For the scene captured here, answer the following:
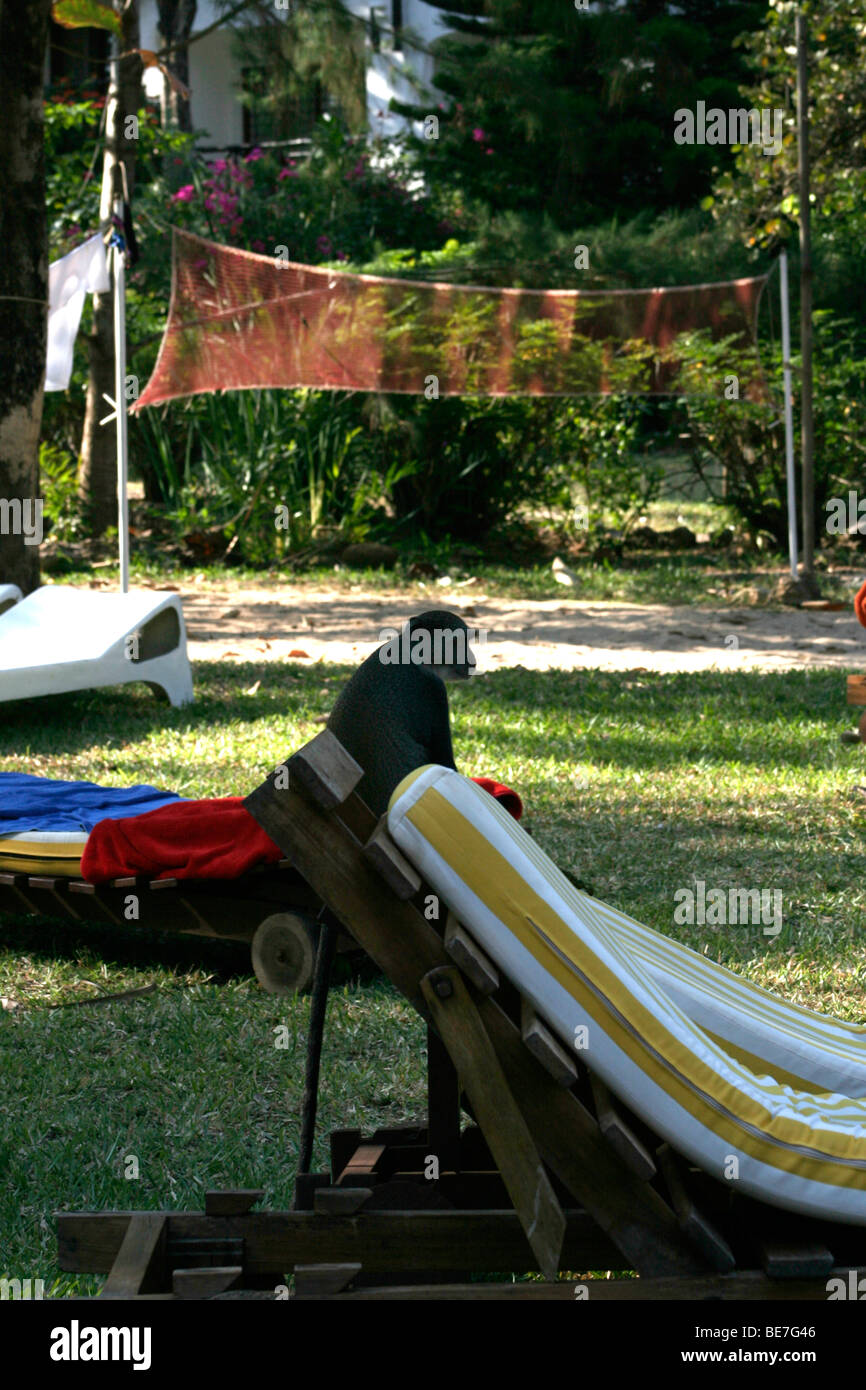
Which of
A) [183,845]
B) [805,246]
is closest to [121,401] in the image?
[805,246]

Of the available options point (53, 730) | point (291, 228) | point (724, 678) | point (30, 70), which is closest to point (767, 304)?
point (291, 228)

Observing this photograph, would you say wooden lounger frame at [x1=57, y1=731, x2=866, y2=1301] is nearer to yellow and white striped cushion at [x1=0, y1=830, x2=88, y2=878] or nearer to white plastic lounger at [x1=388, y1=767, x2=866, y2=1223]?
white plastic lounger at [x1=388, y1=767, x2=866, y2=1223]

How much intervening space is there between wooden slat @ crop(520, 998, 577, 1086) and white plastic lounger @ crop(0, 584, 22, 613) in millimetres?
6514

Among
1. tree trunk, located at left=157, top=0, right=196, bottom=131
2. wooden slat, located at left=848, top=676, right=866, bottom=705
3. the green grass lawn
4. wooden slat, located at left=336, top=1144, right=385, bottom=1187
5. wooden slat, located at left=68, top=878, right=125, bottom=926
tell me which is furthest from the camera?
tree trunk, located at left=157, top=0, right=196, bottom=131

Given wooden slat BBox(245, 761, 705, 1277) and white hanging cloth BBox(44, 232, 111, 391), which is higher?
white hanging cloth BBox(44, 232, 111, 391)

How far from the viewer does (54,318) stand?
32.4ft

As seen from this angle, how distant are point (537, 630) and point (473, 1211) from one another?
8189 millimetres

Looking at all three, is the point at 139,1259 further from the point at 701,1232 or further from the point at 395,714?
the point at 395,714

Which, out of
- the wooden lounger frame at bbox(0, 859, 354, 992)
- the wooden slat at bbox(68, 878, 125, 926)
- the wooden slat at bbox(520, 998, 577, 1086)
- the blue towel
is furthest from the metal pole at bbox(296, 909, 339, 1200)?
the blue towel

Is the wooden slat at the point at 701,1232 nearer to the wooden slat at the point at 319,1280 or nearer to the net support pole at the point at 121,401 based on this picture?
the wooden slat at the point at 319,1280

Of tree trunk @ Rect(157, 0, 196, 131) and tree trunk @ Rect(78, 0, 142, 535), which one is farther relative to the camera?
tree trunk @ Rect(157, 0, 196, 131)

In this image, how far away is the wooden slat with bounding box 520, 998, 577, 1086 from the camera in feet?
7.02

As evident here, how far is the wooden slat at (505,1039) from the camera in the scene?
2.17 meters

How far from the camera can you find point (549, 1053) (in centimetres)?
215
